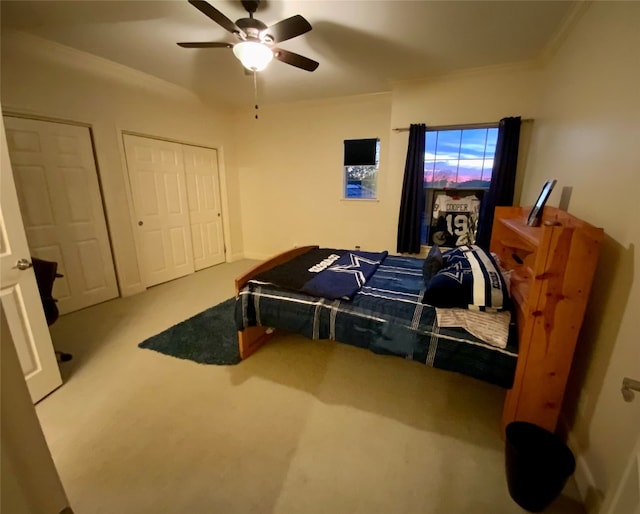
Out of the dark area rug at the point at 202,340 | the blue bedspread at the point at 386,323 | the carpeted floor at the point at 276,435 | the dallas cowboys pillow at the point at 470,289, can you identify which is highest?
the dallas cowboys pillow at the point at 470,289

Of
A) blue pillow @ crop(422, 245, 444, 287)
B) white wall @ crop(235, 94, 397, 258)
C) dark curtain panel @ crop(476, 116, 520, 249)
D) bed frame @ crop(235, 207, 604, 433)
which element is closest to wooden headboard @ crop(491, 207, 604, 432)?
bed frame @ crop(235, 207, 604, 433)

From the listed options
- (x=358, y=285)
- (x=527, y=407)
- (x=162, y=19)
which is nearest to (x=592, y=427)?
(x=527, y=407)

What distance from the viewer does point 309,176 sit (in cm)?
456

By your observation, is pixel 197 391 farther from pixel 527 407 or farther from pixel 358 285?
pixel 527 407

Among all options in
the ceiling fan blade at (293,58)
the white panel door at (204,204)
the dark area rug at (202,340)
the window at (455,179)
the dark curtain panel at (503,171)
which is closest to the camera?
the ceiling fan blade at (293,58)

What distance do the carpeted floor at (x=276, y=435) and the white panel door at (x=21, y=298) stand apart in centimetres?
17

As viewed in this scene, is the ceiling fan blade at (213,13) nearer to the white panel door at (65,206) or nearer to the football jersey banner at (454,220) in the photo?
the white panel door at (65,206)

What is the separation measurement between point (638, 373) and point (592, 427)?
0.43 meters

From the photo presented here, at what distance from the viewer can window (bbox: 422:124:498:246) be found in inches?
133

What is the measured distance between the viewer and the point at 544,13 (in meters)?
2.12

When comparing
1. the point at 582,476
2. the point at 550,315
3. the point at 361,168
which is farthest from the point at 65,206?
the point at 582,476

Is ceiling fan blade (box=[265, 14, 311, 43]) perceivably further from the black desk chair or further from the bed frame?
the black desk chair

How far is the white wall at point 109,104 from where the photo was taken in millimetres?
2600

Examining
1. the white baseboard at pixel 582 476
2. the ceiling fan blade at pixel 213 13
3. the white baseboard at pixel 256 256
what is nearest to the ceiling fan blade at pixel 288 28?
the ceiling fan blade at pixel 213 13
